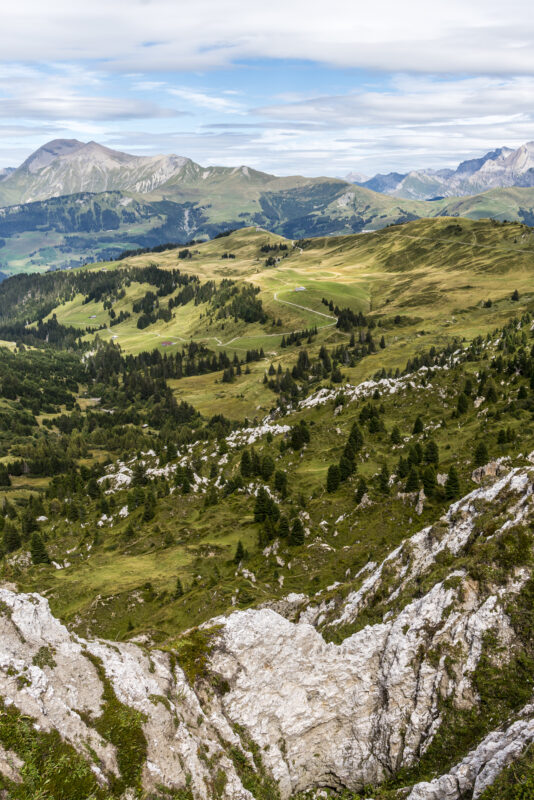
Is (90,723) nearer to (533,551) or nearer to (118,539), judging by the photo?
(533,551)

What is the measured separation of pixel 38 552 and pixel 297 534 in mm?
60472

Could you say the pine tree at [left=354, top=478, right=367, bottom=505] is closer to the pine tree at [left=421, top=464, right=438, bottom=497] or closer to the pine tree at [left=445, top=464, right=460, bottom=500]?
the pine tree at [left=421, top=464, right=438, bottom=497]

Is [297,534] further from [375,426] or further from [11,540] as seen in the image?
[11,540]

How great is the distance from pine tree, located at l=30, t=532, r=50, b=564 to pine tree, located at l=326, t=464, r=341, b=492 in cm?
6255

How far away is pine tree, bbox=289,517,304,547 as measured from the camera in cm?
7644

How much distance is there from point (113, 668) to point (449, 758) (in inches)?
789

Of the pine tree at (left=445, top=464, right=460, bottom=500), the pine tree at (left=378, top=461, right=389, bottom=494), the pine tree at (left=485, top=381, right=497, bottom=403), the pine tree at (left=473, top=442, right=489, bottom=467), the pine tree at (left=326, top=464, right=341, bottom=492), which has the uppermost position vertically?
the pine tree at (left=485, top=381, right=497, bottom=403)

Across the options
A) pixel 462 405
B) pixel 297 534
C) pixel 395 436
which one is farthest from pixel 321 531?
pixel 462 405

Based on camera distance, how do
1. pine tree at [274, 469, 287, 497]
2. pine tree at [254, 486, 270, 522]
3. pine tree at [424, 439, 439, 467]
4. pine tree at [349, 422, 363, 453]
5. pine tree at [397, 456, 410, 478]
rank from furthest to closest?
pine tree at [349, 422, 363, 453] < pine tree at [274, 469, 287, 497] < pine tree at [254, 486, 270, 522] < pine tree at [424, 439, 439, 467] < pine tree at [397, 456, 410, 478]

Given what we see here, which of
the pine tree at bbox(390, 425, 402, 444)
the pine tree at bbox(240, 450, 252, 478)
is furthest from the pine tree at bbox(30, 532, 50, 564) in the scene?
the pine tree at bbox(390, 425, 402, 444)

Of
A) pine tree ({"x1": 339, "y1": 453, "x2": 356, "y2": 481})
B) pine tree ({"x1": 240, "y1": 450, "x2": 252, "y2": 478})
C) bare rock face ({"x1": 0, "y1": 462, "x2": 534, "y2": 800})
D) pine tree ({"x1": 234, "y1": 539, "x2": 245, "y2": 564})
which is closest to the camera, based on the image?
bare rock face ({"x1": 0, "y1": 462, "x2": 534, "y2": 800})

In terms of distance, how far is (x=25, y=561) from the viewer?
101938 mm

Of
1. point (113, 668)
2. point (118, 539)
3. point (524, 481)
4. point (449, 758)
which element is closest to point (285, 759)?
point (449, 758)

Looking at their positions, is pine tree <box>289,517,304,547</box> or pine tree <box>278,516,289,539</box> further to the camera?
pine tree <box>278,516,289,539</box>
